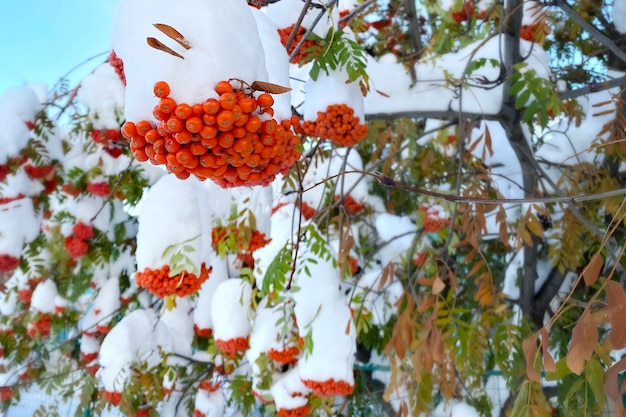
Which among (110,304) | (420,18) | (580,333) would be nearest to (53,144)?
(110,304)

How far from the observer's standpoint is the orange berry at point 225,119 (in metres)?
0.59

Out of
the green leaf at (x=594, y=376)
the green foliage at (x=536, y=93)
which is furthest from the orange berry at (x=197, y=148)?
the green foliage at (x=536, y=93)

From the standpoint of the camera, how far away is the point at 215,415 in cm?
262

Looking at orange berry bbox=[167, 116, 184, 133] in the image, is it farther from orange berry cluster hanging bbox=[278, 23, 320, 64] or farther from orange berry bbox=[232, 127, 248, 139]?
orange berry cluster hanging bbox=[278, 23, 320, 64]

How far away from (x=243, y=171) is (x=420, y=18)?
2.83m

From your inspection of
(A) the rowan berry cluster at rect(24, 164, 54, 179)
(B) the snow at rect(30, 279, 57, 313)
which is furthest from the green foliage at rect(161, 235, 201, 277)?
(B) the snow at rect(30, 279, 57, 313)

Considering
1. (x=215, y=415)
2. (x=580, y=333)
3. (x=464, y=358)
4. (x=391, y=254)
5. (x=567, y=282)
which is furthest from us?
(x=391, y=254)

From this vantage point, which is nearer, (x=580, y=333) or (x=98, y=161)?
(x=580, y=333)

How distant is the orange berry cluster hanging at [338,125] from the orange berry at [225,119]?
63 centimetres

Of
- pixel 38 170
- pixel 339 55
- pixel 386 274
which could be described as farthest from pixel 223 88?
pixel 38 170

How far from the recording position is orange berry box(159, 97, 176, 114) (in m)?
0.58

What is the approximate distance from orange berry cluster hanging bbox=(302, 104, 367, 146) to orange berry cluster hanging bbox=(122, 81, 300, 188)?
0.52 metres

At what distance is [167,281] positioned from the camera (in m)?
1.20

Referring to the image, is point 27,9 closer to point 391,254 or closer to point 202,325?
point 202,325
